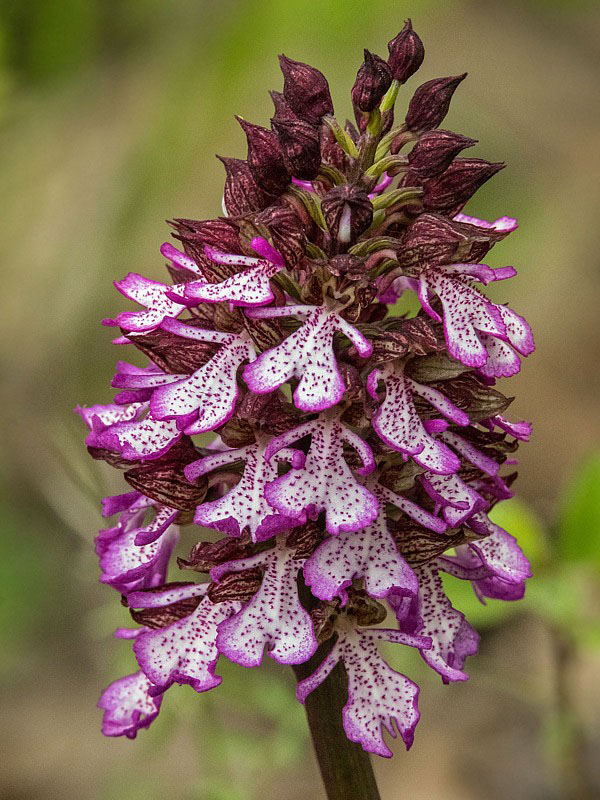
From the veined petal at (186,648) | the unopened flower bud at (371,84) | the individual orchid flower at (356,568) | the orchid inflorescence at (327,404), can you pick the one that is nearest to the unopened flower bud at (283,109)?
the orchid inflorescence at (327,404)

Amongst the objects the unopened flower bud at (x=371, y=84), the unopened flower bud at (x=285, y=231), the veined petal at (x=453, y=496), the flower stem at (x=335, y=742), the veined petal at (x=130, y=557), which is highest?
the unopened flower bud at (x=371, y=84)

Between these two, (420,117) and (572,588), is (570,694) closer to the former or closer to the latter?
(572,588)

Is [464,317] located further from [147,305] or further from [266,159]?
[147,305]

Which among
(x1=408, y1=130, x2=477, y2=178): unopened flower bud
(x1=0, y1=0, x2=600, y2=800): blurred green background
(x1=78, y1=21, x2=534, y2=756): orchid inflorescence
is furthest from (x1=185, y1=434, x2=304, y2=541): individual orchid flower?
(x1=0, y1=0, x2=600, y2=800): blurred green background

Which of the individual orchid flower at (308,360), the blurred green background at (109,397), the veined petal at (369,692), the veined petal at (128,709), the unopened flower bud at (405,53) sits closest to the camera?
the individual orchid flower at (308,360)

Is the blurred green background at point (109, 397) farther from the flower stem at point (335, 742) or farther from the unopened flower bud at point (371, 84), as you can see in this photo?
the unopened flower bud at point (371, 84)

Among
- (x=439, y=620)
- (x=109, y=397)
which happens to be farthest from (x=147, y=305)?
(x=109, y=397)
